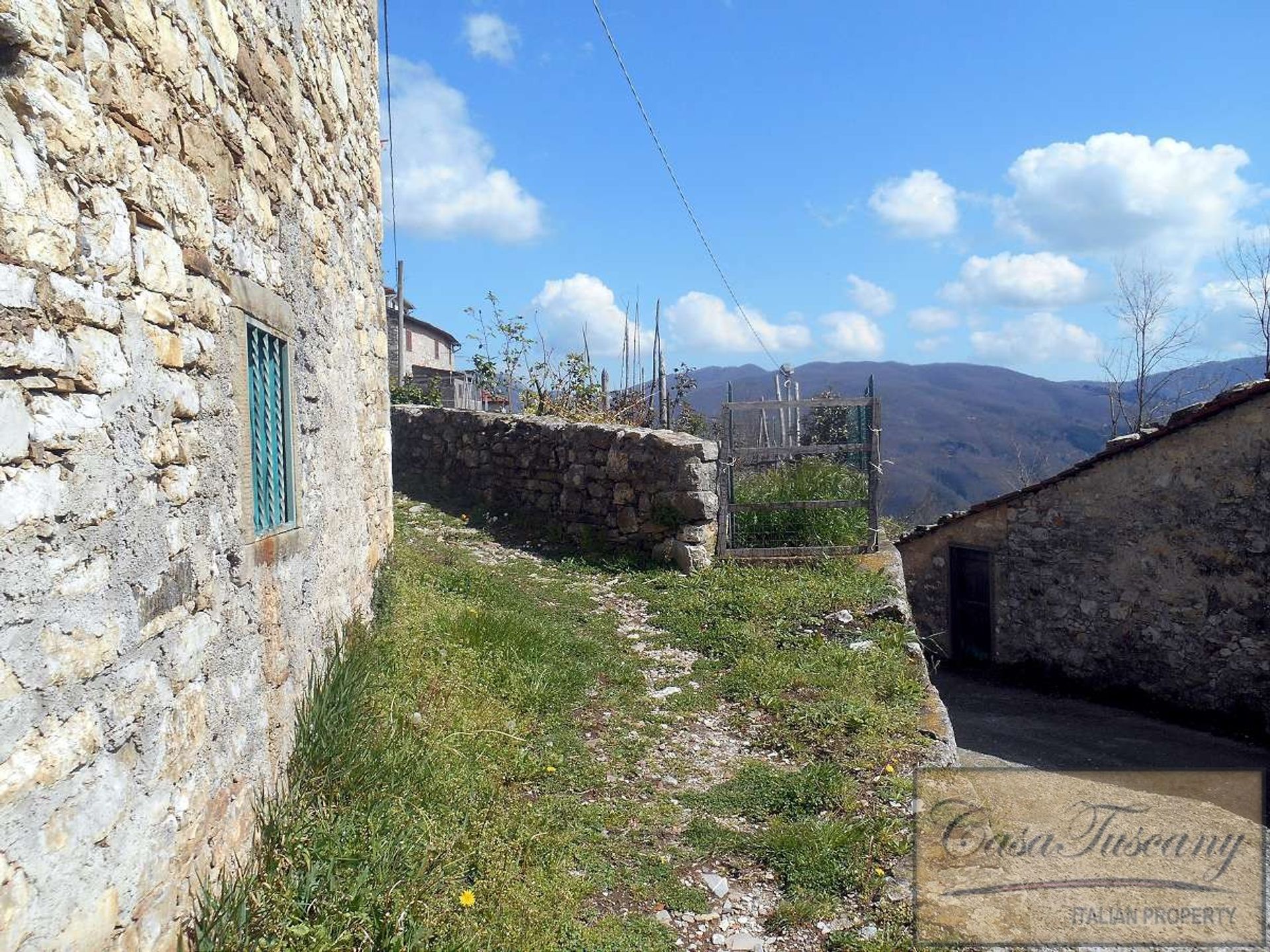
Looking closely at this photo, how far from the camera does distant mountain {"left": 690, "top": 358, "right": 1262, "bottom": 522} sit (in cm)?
2875

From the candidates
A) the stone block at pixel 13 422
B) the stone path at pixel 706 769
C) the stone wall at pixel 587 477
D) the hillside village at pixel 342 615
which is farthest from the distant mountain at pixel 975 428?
the stone block at pixel 13 422

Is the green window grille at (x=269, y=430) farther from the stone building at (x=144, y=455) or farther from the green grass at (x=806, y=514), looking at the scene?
the green grass at (x=806, y=514)

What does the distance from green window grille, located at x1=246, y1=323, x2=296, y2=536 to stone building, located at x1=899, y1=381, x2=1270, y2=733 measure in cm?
687

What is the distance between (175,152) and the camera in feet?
7.45

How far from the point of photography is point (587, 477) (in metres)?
8.67

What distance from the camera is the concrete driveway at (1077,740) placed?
296 inches

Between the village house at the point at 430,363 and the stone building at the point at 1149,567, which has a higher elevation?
the village house at the point at 430,363

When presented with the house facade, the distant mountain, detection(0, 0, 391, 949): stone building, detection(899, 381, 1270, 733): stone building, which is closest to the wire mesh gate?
detection(899, 381, 1270, 733): stone building

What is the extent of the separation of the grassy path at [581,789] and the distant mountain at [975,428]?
13.4m

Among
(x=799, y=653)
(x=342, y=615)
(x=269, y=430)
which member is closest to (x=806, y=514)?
(x=799, y=653)

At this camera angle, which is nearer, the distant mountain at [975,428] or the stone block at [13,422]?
the stone block at [13,422]

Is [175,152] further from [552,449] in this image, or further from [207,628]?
[552,449]

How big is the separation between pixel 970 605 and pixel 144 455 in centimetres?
1152

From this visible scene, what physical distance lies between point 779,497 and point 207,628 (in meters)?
6.57
